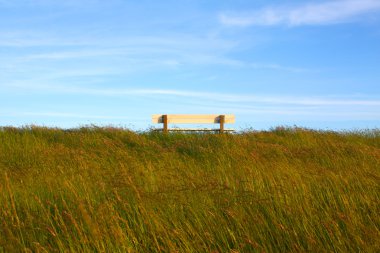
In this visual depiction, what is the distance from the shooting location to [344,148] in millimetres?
9547

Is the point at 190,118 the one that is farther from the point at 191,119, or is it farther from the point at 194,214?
the point at 194,214

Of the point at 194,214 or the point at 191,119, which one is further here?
the point at 191,119

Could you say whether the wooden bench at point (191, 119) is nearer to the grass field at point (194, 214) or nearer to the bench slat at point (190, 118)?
the bench slat at point (190, 118)

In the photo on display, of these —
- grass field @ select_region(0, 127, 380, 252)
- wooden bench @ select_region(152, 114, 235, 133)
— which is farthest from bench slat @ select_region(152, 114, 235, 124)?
grass field @ select_region(0, 127, 380, 252)

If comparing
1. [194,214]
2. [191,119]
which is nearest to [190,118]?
[191,119]

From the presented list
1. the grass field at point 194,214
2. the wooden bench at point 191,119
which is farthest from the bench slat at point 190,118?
the grass field at point 194,214

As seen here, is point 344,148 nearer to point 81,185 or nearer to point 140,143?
point 140,143

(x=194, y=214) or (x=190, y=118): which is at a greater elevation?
(x=190, y=118)

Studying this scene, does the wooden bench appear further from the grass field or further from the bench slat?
the grass field

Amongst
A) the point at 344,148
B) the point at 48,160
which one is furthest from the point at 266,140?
the point at 48,160

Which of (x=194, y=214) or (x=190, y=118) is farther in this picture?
(x=190, y=118)

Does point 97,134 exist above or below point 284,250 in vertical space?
above

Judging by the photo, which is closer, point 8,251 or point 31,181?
point 8,251

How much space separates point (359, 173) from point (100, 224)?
3.76 metres
